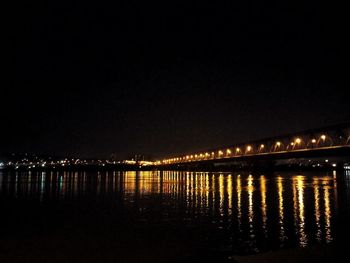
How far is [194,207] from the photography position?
33438mm

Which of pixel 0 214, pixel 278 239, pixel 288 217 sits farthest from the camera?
pixel 0 214

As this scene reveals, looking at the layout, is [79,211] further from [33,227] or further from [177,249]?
[177,249]

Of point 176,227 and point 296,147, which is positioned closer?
point 176,227

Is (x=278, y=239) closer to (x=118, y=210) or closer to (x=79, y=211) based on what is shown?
(x=118, y=210)

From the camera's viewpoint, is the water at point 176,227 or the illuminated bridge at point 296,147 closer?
the water at point 176,227

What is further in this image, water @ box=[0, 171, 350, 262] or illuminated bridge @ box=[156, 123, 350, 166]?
illuminated bridge @ box=[156, 123, 350, 166]

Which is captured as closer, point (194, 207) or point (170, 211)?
point (170, 211)

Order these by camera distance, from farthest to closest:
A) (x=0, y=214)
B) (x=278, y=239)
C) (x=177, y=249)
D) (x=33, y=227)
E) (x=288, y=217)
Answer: (x=0, y=214) < (x=288, y=217) < (x=33, y=227) < (x=278, y=239) < (x=177, y=249)

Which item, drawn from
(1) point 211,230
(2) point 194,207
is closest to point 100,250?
(1) point 211,230

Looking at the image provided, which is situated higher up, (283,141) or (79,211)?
(283,141)

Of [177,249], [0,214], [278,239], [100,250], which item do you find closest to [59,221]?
[0,214]

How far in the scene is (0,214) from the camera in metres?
30.7

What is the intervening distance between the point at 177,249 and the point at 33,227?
38.5 ft

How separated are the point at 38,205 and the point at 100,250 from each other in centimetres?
2167
